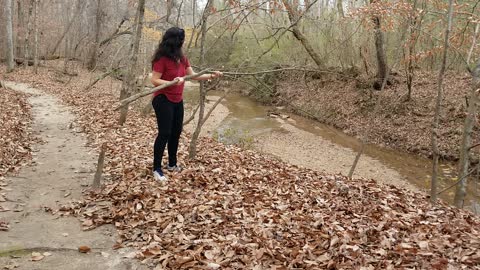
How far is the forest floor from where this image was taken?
14.4m

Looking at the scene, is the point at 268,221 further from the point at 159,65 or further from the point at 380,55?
the point at 380,55

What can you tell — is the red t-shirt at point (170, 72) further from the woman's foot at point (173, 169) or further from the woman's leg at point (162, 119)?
the woman's foot at point (173, 169)

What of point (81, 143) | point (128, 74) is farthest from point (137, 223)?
point (128, 74)

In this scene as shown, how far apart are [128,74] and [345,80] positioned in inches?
499

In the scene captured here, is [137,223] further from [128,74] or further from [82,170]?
[128,74]

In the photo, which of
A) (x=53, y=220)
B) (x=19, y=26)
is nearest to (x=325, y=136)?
(x=53, y=220)

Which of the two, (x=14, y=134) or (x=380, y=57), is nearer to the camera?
(x=14, y=134)

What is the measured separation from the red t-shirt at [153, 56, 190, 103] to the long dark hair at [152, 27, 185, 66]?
0.05 meters

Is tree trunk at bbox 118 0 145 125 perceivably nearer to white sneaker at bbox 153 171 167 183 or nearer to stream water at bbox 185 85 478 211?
stream water at bbox 185 85 478 211

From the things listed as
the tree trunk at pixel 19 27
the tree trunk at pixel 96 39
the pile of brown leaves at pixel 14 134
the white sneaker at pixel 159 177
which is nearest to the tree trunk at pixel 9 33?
the tree trunk at pixel 19 27

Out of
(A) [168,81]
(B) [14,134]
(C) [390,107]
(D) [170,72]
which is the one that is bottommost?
(B) [14,134]

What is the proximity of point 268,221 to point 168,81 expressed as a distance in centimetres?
210

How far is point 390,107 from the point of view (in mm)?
17109

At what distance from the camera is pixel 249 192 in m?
5.25
